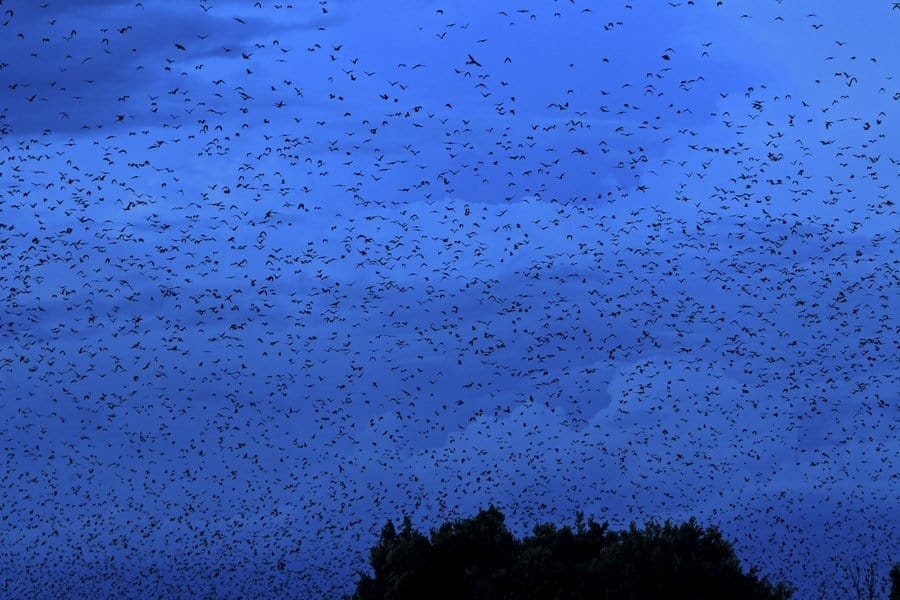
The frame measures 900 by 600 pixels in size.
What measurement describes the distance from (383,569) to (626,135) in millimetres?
20280

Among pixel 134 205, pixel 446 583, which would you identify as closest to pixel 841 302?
pixel 446 583

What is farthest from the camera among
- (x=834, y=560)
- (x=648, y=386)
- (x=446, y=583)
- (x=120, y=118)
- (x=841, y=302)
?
(x=834, y=560)

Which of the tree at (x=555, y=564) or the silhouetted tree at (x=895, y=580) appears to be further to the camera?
the silhouetted tree at (x=895, y=580)

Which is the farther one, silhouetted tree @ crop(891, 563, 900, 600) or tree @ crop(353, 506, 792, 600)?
silhouetted tree @ crop(891, 563, 900, 600)

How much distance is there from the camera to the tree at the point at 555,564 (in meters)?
39.6

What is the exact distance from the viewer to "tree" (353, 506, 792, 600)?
39.6 metres

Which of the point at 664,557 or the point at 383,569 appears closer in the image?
the point at 664,557

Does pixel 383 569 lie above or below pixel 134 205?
below

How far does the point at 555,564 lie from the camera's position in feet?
138

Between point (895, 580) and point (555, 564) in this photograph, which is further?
point (895, 580)

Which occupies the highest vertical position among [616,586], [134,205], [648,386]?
[134,205]

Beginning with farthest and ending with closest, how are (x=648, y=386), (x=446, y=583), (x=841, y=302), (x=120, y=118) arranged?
1. (x=648, y=386)
2. (x=841, y=302)
3. (x=446, y=583)
4. (x=120, y=118)

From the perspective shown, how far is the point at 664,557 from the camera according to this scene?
1585 inches

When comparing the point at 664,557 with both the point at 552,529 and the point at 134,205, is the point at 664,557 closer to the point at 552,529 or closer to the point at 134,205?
the point at 552,529
